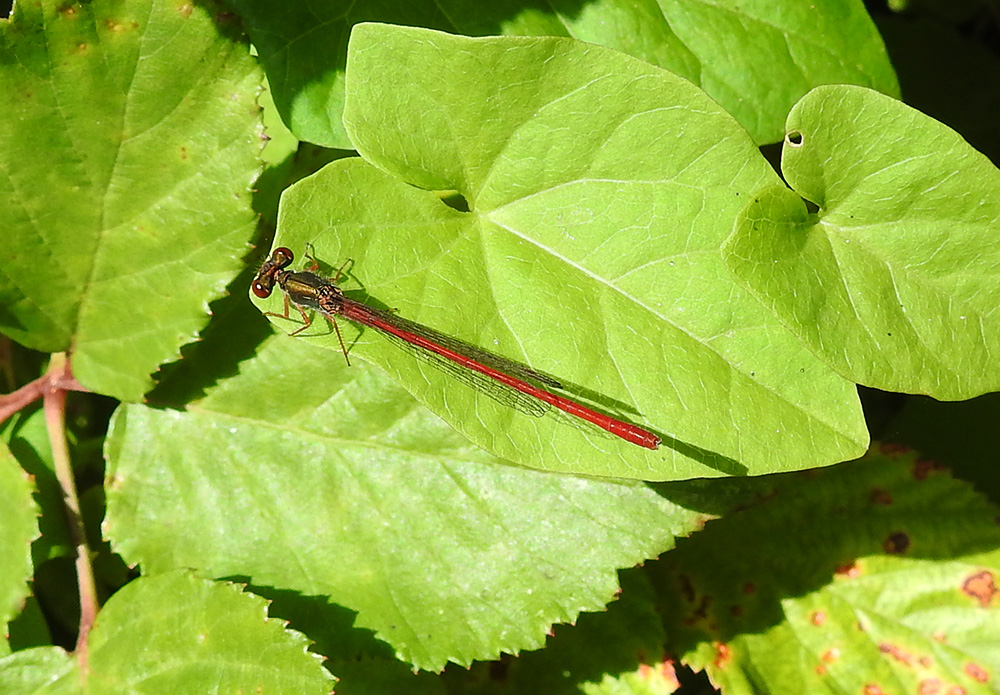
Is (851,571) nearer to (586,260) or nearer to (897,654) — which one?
(897,654)

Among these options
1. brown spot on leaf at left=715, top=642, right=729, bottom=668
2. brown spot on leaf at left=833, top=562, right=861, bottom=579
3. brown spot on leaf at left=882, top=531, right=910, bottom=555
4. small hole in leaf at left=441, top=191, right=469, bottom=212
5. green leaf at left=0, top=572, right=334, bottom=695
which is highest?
small hole in leaf at left=441, top=191, right=469, bottom=212

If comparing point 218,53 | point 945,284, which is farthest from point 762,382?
point 218,53

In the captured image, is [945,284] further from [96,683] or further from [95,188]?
[96,683]

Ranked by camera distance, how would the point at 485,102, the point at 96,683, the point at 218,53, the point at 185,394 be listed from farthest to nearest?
the point at 185,394, the point at 96,683, the point at 218,53, the point at 485,102

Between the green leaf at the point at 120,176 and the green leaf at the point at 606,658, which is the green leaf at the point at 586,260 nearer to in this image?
the green leaf at the point at 120,176

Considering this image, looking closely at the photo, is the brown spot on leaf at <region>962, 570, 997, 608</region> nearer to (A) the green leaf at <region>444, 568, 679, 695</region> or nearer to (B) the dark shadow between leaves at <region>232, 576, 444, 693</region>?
(A) the green leaf at <region>444, 568, 679, 695</region>

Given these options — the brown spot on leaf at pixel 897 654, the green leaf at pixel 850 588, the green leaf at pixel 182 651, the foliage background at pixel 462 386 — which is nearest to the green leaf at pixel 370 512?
the foliage background at pixel 462 386

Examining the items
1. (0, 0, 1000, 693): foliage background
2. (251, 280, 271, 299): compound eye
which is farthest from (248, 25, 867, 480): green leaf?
(251, 280, 271, 299): compound eye

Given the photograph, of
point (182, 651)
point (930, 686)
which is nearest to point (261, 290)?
point (182, 651)
